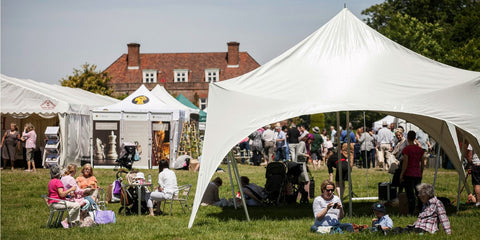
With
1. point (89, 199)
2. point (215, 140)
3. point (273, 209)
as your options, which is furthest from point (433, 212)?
point (89, 199)

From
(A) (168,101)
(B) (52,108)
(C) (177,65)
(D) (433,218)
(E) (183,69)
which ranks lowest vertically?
(D) (433,218)

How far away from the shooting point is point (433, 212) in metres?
9.64

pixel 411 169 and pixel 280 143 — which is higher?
pixel 280 143

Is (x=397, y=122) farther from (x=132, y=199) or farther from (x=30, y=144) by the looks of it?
(x=132, y=199)

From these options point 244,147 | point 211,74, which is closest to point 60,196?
point 244,147

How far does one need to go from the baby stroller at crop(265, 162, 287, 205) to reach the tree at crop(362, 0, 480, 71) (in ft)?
95.0

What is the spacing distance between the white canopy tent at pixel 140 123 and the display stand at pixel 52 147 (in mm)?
1855

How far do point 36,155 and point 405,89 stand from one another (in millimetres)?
17421

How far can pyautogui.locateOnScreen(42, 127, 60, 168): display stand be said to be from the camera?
23.8 meters

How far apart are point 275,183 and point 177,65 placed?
201 feet

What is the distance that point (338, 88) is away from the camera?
38.9 ft

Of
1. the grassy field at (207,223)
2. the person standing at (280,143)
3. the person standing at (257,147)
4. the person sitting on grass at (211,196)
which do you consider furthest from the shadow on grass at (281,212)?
the person standing at (257,147)

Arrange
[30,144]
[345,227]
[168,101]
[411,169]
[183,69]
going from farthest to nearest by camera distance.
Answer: [183,69] < [168,101] < [30,144] < [411,169] < [345,227]

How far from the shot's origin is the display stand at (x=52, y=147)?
23844 millimetres
